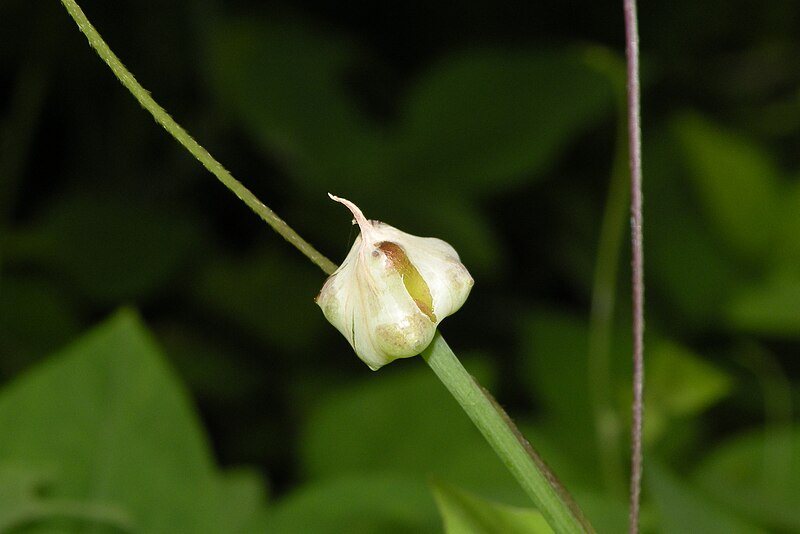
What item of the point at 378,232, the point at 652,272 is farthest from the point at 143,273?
the point at 378,232

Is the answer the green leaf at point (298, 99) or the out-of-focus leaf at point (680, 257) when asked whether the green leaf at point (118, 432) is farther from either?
the out-of-focus leaf at point (680, 257)

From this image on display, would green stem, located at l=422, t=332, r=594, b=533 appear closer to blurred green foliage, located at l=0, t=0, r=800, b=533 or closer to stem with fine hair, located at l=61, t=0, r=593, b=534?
stem with fine hair, located at l=61, t=0, r=593, b=534

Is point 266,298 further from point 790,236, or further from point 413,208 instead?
point 790,236

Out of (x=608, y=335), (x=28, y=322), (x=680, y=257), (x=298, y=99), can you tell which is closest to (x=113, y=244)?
(x=28, y=322)

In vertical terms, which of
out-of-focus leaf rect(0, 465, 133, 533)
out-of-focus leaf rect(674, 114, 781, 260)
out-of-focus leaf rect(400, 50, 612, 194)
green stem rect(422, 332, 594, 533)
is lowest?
green stem rect(422, 332, 594, 533)

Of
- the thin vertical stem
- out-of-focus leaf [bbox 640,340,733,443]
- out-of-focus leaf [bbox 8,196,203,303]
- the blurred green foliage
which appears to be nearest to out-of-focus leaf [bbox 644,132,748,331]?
the blurred green foliage
